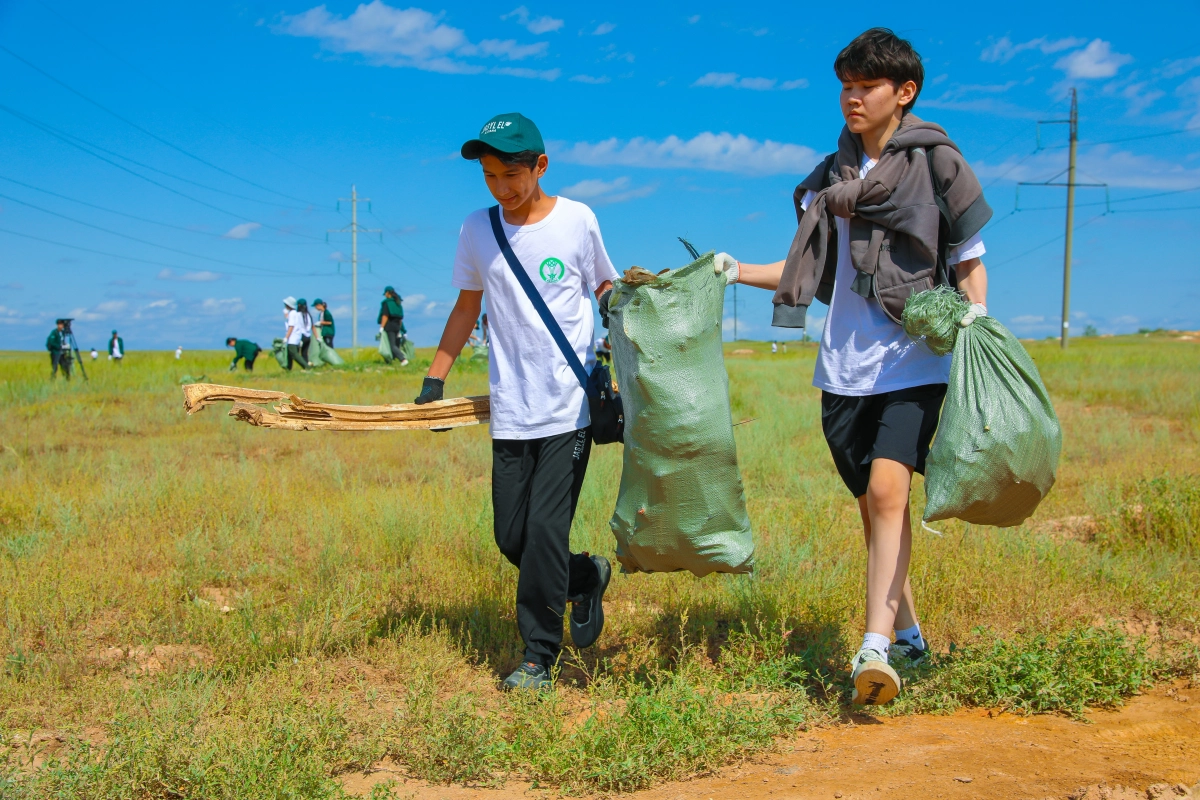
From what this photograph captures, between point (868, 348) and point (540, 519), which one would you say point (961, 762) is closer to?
point (868, 348)

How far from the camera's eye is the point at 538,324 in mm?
3330

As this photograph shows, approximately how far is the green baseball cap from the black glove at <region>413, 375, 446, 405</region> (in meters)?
0.86

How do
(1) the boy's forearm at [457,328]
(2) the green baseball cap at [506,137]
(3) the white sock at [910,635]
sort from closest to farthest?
(2) the green baseball cap at [506,137]
(3) the white sock at [910,635]
(1) the boy's forearm at [457,328]

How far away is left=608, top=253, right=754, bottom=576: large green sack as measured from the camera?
118 inches

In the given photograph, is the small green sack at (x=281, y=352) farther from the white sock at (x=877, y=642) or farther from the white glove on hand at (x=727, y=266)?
the white sock at (x=877, y=642)

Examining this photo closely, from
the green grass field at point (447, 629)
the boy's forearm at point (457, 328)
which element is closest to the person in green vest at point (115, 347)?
the green grass field at point (447, 629)

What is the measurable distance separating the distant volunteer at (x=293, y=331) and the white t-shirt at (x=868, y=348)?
54.2 feet

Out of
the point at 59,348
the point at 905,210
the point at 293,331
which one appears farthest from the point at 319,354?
the point at 905,210

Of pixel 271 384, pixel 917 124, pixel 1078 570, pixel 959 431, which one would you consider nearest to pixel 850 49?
pixel 917 124

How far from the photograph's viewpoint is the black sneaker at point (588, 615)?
359cm

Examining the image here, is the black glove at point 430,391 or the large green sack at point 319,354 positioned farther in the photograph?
the large green sack at point 319,354

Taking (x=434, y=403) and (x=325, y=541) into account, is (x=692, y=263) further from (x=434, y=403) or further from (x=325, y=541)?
(x=325, y=541)

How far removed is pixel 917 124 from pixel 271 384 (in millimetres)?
13084

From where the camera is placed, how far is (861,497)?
332 centimetres
